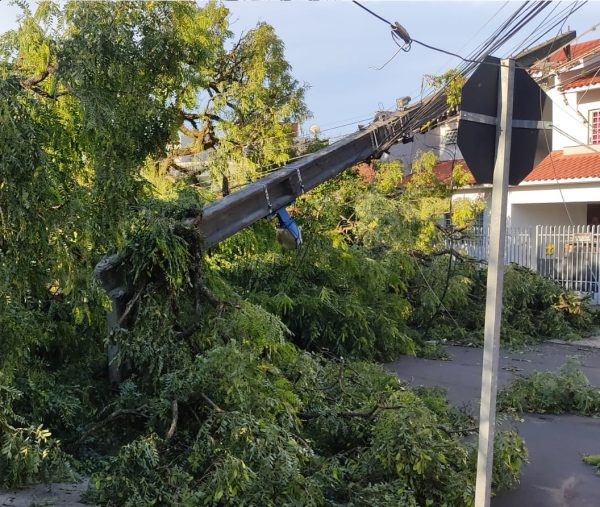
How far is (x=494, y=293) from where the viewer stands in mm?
3242

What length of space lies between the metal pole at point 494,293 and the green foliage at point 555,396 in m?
3.40

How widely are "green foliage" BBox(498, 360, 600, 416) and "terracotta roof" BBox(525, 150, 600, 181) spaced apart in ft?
39.3

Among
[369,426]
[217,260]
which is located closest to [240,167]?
[217,260]

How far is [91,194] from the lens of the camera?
4840mm

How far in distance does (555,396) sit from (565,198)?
13.0 meters

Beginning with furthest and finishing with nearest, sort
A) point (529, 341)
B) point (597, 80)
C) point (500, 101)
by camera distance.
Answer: point (597, 80) → point (529, 341) → point (500, 101)

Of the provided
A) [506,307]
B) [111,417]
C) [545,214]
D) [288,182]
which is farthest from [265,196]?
[545,214]

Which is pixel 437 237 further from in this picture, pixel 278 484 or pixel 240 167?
pixel 278 484

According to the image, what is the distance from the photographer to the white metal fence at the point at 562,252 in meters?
15.6

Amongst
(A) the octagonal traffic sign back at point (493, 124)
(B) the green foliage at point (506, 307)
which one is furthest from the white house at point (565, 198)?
(A) the octagonal traffic sign back at point (493, 124)

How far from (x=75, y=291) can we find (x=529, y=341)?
8.47 meters

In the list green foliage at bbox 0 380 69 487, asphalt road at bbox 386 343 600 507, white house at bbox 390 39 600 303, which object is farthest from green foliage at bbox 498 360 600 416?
white house at bbox 390 39 600 303

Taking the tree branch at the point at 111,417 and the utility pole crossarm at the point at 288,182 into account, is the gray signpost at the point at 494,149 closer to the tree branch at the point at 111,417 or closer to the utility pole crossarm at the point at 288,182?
the tree branch at the point at 111,417

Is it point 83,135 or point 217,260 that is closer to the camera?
point 83,135
